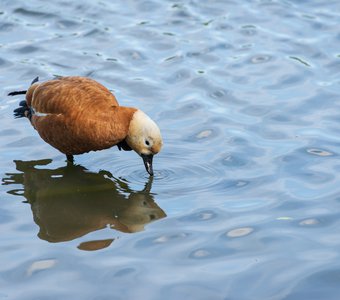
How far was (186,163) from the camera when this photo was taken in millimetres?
8469

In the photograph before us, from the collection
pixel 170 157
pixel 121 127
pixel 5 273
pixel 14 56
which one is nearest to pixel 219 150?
pixel 170 157

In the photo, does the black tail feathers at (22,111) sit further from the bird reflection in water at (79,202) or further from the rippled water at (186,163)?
the bird reflection in water at (79,202)

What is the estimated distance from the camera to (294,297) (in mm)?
6016

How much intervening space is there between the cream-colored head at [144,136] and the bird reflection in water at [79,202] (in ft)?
0.96

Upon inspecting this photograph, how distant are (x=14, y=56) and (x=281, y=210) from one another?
209 inches

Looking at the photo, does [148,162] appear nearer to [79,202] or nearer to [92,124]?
[92,124]

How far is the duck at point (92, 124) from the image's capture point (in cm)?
795

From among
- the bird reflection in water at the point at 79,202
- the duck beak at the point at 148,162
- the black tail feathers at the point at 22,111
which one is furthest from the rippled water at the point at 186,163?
the black tail feathers at the point at 22,111

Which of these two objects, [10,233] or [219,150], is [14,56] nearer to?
[219,150]

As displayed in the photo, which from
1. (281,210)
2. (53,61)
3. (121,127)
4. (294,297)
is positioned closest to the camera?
(294,297)

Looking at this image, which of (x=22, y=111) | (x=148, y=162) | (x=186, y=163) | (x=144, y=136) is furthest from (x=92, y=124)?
(x=22, y=111)

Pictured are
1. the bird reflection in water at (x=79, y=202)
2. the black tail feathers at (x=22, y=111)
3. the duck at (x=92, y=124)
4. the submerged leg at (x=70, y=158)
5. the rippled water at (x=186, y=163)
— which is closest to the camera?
the rippled water at (x=186, y=163)

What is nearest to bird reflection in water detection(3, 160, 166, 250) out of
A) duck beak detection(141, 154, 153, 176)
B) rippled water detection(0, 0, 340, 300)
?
rippled water detection(0, 0, 340, 300)

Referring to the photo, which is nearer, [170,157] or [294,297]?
[294,297]
